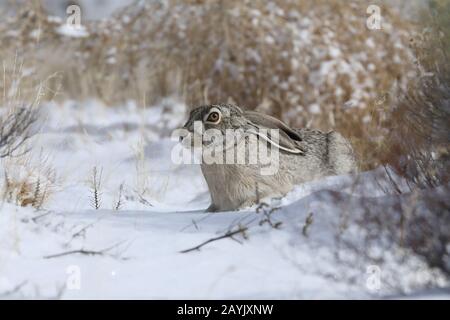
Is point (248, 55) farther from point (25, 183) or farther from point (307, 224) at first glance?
point (307, 224)

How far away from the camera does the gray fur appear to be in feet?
19.1

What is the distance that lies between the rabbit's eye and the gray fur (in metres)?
0.03

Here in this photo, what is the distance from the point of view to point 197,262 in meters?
3.98

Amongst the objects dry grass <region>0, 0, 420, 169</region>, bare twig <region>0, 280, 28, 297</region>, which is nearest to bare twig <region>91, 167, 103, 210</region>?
bare twig <region>0, 280, 28, 297</region>

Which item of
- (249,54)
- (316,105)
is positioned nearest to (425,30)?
(316,105)

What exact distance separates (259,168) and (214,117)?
495 millimetres

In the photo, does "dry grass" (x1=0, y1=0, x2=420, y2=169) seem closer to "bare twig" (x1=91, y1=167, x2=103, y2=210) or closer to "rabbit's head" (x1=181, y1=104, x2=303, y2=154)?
"rabbit's head" (x1=181, y1=104, x2=303, y2=154)

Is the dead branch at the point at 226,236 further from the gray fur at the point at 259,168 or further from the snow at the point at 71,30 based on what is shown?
the snow at the point at 71,30

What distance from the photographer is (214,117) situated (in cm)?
580

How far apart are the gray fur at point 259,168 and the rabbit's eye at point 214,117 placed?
0.11 ft

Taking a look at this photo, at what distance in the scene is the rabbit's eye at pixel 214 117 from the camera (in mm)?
5797

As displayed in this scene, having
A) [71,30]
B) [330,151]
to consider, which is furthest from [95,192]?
[71,30]

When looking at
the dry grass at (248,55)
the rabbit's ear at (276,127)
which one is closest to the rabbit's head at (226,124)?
the rabbit's ear at (276,127)

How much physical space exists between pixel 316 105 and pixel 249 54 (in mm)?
1348
